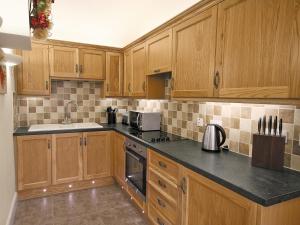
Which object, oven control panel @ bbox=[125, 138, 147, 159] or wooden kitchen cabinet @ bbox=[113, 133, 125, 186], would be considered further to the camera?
wooden kitchen cabinet @ bbox=[113, 133, 125, 186]

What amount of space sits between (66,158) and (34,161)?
0.40m

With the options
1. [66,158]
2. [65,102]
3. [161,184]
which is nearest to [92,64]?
[65,102]

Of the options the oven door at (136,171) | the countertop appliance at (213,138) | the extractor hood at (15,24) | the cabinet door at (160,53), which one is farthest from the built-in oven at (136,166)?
the extractor hood at (15,24)

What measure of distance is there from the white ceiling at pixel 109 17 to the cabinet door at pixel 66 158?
5.12ft

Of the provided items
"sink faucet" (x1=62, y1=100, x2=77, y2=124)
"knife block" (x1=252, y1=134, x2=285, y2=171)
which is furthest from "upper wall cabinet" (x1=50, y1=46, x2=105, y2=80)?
"knife block" (x1=252, y1=134, x2=285, y2=171)

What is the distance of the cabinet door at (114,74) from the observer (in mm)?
3328

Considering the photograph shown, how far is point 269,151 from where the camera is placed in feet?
4.42

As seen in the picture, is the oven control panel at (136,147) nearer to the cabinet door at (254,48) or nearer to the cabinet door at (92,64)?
the cabinet door at (254,48)

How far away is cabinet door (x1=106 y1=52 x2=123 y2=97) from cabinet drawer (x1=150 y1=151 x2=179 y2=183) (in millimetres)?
1680

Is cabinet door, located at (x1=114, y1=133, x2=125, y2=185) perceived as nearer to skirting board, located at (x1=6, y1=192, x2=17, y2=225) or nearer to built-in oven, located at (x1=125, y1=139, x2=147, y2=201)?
built-in oven, located at (x1=125, y1=139, x2=147, y2=201)

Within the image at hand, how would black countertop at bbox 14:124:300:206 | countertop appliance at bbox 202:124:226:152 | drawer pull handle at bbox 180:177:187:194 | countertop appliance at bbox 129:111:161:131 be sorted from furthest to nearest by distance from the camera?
countertop appliance at bbox 129:111:161:131 < countertop appliance at bbox 202:124:226:152 < drawer pull handle at bbox 180:177:187:194 < black countertop at bbox 14:124:300:206

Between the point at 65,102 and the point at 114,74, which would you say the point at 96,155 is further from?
the point at 114,74

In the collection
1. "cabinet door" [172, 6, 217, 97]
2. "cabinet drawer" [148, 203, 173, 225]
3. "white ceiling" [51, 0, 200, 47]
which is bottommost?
"cabinet drawer" [148, 203, 173, 225]

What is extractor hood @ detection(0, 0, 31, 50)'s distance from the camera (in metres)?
1.32
